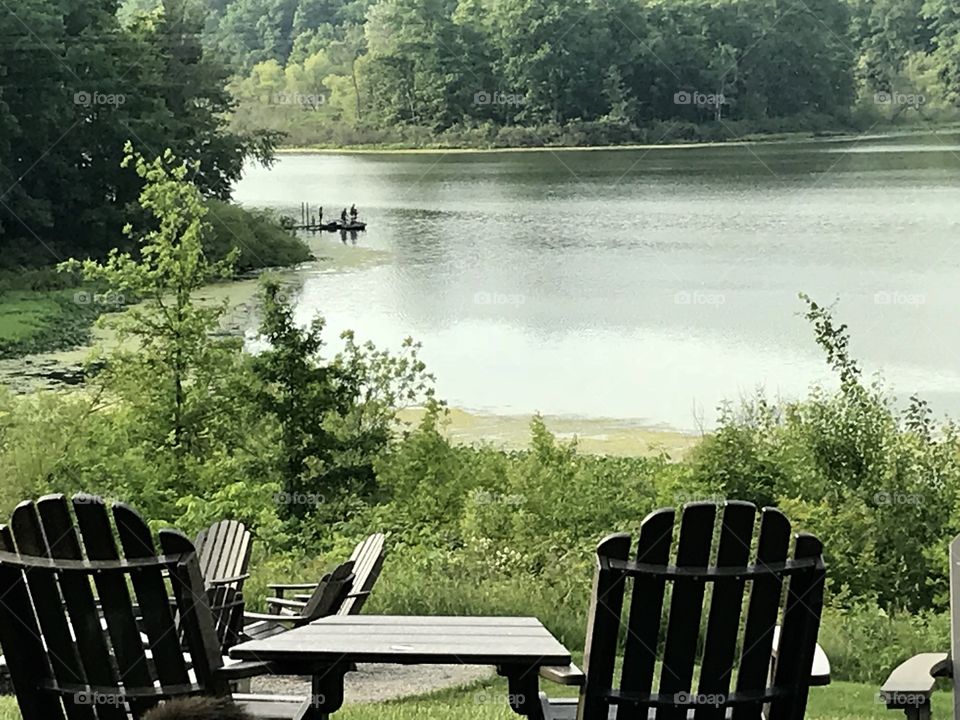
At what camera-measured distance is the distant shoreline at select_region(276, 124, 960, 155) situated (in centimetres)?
900

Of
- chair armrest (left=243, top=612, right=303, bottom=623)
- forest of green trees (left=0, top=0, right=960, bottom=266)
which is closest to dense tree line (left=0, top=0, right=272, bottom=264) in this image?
forest of green trees (left=0, top=0, right=960, bottom=266)

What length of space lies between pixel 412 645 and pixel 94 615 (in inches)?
30.0

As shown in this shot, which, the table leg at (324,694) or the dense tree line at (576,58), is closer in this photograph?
the table leg at (324,694)

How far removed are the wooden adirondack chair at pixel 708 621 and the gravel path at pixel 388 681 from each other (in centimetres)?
289

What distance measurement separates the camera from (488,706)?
5871 millimetres

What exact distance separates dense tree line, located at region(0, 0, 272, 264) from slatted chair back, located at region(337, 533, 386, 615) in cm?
332

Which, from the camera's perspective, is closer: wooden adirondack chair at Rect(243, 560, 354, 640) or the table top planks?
the table top planks

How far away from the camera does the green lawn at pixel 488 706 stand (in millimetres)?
5512

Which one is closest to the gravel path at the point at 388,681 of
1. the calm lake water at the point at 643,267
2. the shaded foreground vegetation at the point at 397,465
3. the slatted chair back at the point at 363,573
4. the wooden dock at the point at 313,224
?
the slatted chair back at the point at 363,573

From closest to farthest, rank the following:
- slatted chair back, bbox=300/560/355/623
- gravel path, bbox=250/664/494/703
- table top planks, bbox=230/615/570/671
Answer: table top planks, bbox=230/615/570/671 < slatted chair back, bbox=300/560/355/623 < gravel path, bbox=250/664/494/703

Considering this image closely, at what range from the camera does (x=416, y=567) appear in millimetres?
8516

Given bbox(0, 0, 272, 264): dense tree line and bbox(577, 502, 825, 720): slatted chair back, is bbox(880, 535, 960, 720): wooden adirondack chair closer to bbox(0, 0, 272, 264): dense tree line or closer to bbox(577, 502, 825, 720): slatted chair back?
bbox(577, 502, 825, 720): slatted chair back

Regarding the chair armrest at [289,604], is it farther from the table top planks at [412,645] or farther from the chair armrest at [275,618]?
the table top planks at [412,645]

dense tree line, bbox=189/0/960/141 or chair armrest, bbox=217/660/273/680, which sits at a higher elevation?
dense tree line, bbox=189/0/960/141
